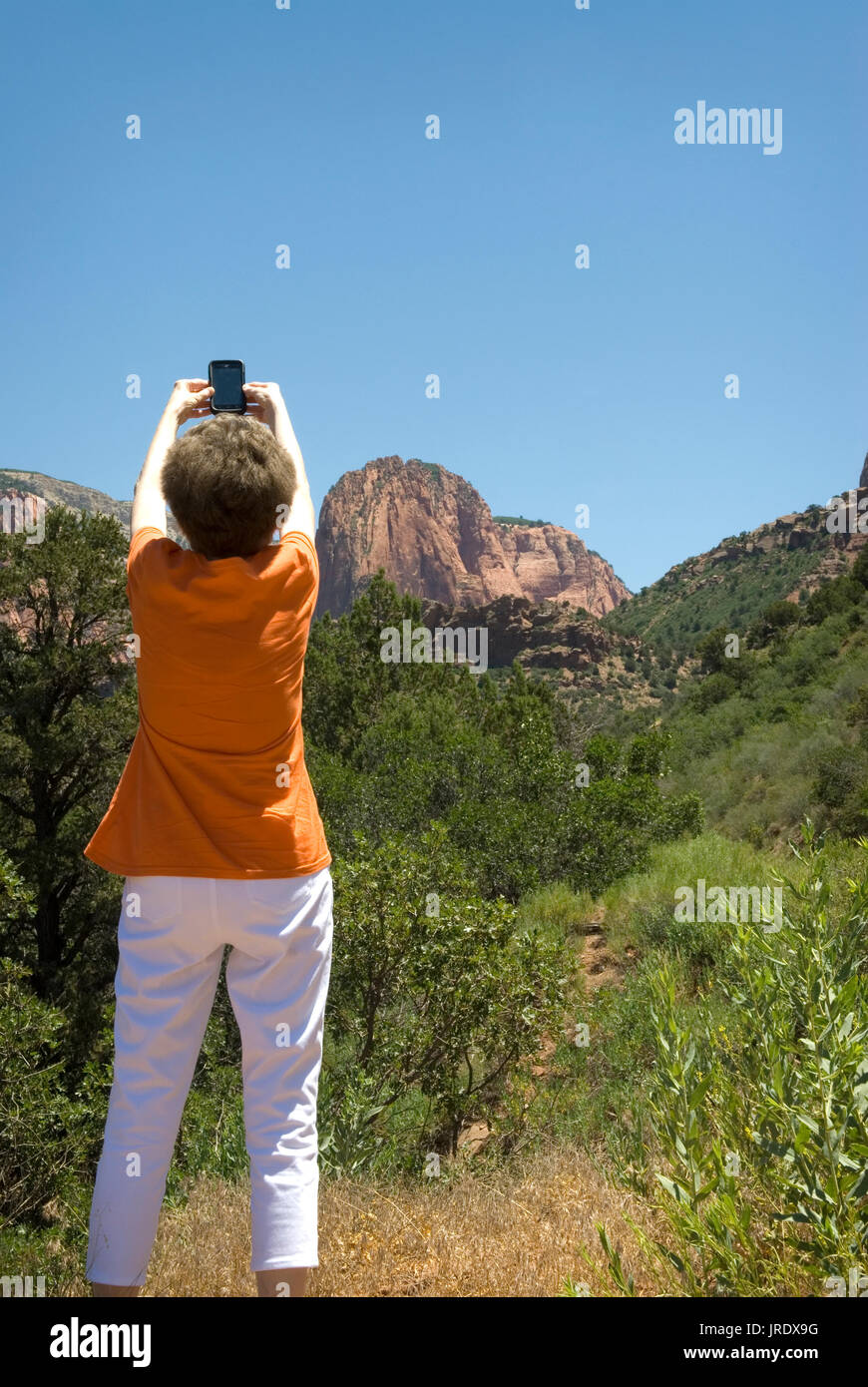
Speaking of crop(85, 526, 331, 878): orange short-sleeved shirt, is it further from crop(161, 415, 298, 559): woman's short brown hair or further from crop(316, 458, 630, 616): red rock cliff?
crop(316, 458, 630, 616): red rock cliff

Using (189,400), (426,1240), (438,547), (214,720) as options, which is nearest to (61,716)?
(426,1240)

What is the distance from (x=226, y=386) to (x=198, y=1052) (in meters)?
1.50

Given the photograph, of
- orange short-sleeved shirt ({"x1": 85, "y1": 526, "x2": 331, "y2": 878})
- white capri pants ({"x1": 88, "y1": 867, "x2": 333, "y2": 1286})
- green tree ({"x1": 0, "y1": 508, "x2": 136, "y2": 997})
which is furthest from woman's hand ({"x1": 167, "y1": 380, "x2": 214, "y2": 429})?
green tree ({"x1": 0, "y1": 508, "x2": 136, "y2": 997})

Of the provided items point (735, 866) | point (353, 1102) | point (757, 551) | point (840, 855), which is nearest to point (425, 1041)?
point (353, 1102)

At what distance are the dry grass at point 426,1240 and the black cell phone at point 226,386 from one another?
2.10 meters

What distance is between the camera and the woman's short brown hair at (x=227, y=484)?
1.98m

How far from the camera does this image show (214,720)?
1997 mm

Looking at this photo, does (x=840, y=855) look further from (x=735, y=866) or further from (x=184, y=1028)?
(x=184, y=1028)

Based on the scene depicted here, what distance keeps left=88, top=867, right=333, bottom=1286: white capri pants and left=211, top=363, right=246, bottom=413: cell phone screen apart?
44.5 inches

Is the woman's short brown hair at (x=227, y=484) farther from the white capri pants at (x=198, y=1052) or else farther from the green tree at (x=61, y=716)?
the green tree at (x=61, y=716)

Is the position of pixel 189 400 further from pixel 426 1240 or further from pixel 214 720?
pixel 426 1240

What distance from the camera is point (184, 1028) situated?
1.97 metres

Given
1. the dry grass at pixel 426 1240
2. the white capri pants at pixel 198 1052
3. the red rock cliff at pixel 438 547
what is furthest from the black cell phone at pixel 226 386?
the red rock cliff at pixel 438 547
